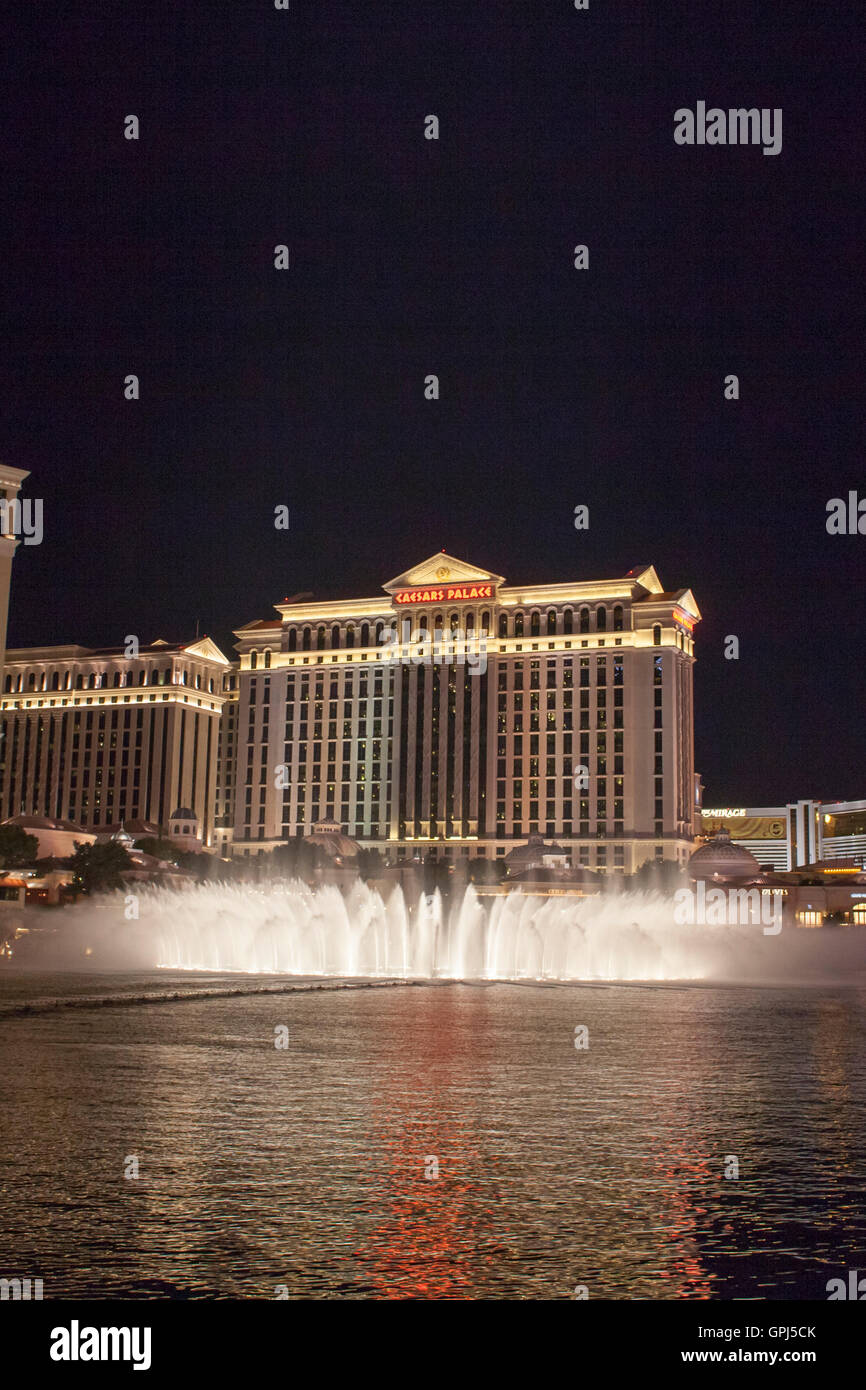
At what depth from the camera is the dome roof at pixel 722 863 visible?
102 meters

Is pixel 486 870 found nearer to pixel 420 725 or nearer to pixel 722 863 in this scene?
pixel 420 725

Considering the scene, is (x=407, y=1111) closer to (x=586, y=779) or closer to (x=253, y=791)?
(x=586, y=779)

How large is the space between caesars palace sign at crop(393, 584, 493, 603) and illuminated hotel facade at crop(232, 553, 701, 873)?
15cm

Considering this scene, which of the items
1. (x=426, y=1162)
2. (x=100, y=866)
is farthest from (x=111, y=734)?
(x=426, y=1162)

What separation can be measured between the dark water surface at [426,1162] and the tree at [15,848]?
76596 mm

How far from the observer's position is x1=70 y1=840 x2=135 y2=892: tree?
261 ft

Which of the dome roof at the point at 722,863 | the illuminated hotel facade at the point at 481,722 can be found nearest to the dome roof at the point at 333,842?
the illuminated hotel facade at the point at 481,722

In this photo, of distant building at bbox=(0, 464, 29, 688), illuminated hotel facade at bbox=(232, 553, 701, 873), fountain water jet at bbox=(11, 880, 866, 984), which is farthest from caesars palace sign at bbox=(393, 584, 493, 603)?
fountain water jet at bbox=(11, 880, 866, 984)

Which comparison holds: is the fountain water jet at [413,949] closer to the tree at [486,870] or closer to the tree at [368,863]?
the tree at [368,863]

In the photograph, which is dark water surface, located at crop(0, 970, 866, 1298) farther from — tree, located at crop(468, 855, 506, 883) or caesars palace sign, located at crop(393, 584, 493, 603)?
caesars palace sign, located at crop(393, 584, 493, 603)

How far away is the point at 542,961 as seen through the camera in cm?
4284
